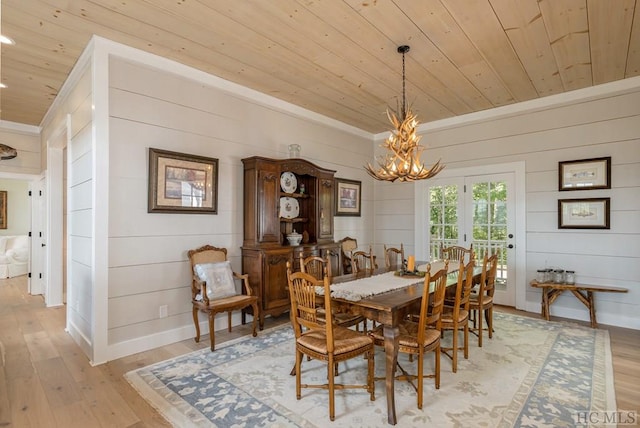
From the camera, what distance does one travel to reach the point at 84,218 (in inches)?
129

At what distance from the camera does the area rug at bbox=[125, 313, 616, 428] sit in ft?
6.89

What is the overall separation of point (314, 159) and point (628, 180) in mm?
4025

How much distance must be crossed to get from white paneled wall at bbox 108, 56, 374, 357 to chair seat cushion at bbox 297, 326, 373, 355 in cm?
181

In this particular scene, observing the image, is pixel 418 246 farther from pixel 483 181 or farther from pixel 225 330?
pixel 225 330

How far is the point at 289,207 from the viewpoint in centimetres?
458

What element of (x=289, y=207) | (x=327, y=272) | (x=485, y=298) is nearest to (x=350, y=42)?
(x=327, y=272)

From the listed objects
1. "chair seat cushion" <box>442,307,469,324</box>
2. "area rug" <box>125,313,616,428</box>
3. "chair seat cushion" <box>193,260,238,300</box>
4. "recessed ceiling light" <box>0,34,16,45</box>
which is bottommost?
"area rug" <box>125,313,616,428</box>

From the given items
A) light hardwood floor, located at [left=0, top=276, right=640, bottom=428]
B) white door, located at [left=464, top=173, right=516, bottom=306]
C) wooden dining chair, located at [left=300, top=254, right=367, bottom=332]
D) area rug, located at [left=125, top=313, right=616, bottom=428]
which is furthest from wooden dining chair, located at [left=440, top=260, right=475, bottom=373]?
white door, located at [left=464, top=173, right=516, bottom=306]

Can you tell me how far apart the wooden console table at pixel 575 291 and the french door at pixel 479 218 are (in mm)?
547

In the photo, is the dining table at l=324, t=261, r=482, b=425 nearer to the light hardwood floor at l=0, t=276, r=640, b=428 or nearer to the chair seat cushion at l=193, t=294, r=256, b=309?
the chair seat cushion at l=193, t=294, r=256, b=309

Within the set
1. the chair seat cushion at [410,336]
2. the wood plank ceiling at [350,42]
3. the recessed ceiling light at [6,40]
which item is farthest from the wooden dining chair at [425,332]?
the recessed ceiling light at [6,40]

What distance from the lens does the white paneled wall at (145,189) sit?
3.07 metres

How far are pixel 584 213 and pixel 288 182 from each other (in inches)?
153

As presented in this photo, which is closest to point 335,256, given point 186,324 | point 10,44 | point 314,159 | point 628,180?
point 314,159
